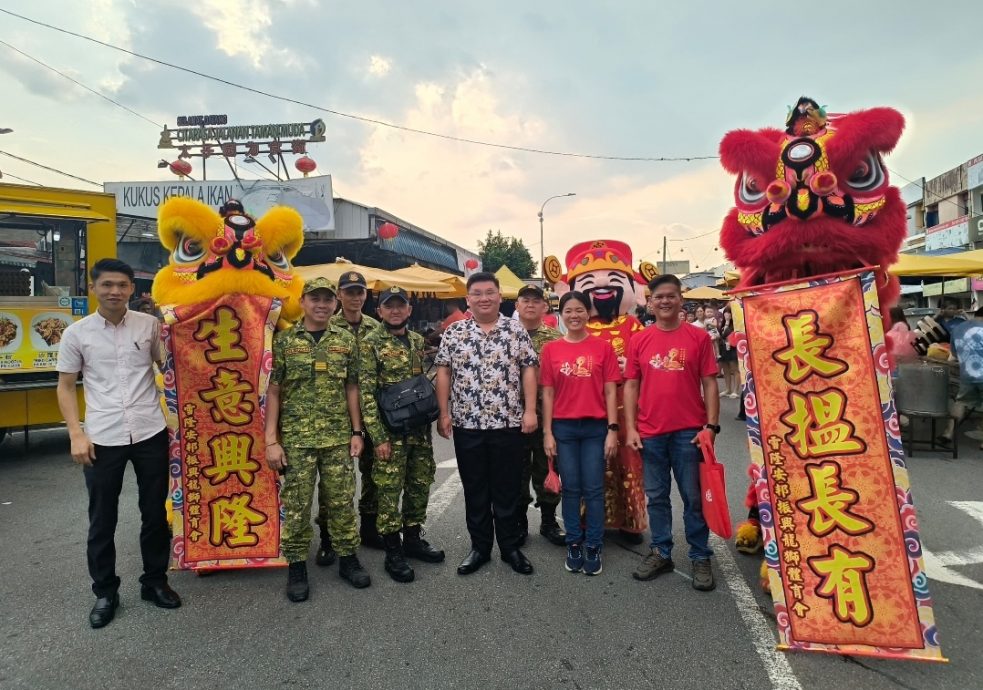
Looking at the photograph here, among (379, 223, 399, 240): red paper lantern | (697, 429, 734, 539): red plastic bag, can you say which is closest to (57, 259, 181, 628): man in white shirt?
(697, 429, 734, 539): red plastic bag

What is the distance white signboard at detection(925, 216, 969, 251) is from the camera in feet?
63.0

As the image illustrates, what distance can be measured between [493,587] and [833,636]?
1.72 metres

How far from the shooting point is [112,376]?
118 inches

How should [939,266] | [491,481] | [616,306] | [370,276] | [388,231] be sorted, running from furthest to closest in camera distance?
1. [388,231]
2. [370,276]
3. [939,266]
4. [616,306]
5. [491,481]

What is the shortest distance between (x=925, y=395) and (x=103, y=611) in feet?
24.9

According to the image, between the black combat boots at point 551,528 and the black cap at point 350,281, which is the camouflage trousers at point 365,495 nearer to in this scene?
the black cap at point 350,281

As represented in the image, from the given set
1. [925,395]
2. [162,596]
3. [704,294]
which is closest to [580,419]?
[162,596]

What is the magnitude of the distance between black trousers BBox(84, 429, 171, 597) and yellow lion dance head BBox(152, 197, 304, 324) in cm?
87

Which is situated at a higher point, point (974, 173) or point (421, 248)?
point (974, 173)

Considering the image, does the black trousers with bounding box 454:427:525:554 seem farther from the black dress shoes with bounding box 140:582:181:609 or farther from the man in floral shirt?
the black dress shoes with bounding box 140:582:181:609

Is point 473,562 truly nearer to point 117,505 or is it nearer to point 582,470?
point 582,470

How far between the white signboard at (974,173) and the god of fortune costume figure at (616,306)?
2175 centimetres

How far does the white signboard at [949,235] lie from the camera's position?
63.0 feet

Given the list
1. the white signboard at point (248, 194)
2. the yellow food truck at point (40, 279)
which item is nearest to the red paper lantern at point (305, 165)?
the white signboard at point (248, 194)
